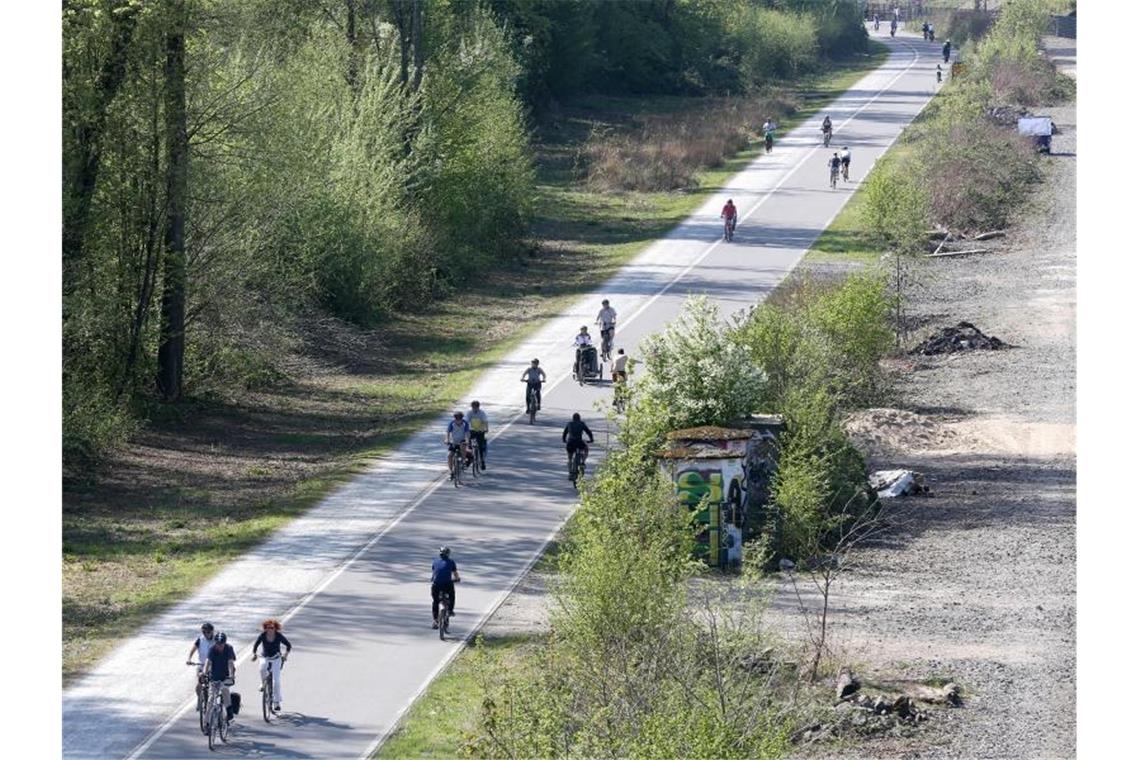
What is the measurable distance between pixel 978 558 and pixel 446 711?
11045 millimetres

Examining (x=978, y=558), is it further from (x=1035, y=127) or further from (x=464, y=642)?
(x=1035, y=127)

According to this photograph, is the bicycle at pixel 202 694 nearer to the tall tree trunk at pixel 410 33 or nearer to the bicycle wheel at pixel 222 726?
the bicycle wheel at pixel 222 726

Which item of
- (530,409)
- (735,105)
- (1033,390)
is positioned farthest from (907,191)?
(735,105)

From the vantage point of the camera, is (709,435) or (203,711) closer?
(203,711)

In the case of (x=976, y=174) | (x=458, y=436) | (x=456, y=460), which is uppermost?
(x=976, y=174)

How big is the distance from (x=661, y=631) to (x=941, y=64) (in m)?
94.4

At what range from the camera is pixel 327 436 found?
121 ft

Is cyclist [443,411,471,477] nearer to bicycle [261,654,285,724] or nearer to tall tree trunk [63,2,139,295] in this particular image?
tall tree trunk [63,2,139,295]

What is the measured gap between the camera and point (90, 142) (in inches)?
1371

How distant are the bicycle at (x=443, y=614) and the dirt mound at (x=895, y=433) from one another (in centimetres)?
1375

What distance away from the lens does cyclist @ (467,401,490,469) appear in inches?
1261

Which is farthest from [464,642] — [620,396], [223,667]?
[620,396]

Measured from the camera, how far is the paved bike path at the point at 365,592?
69.5 feet

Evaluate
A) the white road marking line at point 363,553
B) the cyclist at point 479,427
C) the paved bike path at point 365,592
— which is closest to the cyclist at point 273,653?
the paved bike path at point 365,592
